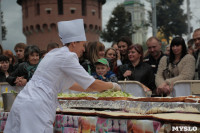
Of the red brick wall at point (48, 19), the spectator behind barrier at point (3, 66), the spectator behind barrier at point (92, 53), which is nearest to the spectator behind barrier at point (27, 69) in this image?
the spectator behind barrier at point (92, 53)

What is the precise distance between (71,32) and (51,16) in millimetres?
33350

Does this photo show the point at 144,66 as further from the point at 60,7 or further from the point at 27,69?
the point at 60,7

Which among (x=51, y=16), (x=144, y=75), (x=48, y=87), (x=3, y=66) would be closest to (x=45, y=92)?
(x=48, y=87)

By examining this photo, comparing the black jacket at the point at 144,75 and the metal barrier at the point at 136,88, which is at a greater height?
the black jacket at the point at 144,75

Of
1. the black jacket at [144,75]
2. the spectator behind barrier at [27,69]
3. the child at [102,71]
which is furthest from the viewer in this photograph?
the spectator behind barrier at [27,69]

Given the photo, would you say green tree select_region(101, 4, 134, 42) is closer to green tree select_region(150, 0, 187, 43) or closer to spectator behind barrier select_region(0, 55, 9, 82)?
green tree select_region(150, 0, 187, 43)

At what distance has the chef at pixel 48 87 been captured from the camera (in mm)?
3152

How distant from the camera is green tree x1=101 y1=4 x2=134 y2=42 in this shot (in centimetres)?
3419

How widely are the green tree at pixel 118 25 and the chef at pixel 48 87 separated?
31.3 metres

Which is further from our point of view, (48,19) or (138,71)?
(48,19)

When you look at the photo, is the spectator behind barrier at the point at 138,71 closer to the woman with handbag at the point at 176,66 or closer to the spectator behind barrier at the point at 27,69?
the woman with handbag at the point at 176,66

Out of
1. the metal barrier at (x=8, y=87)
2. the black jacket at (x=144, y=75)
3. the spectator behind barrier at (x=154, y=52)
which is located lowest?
the metal barrier at (x=8, y=87)

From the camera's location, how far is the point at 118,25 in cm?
3447

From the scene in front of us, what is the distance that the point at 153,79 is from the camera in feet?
19.1
